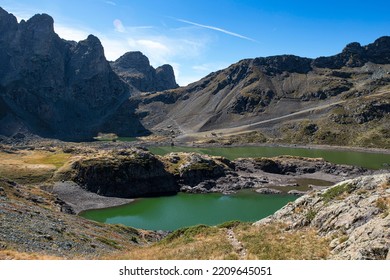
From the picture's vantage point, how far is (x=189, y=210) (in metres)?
104

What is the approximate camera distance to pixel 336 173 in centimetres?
15112

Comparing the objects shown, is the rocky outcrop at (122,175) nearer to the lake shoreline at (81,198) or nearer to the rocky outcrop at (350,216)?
the lake shoreline at (81,198)

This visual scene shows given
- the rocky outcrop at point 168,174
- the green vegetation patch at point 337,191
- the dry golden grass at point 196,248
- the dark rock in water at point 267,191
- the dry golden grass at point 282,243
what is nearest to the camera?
the dry golden grass at point 282,243

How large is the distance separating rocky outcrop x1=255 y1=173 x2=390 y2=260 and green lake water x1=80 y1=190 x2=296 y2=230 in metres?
57.9

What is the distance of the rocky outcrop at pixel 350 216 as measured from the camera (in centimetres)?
2048

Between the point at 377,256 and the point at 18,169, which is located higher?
the point at 377,256

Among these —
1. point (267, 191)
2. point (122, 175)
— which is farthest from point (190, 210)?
point (122, 175)

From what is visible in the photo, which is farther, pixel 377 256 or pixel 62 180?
pixel 62 180

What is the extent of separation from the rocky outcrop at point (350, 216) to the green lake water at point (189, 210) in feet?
190

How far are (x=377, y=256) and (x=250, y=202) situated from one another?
93609 millimetres

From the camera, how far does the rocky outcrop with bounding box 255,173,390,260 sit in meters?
20.5

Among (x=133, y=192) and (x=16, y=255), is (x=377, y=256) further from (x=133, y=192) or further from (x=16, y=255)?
(x=133, y=192)

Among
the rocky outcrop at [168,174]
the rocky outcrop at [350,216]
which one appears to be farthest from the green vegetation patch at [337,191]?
the rocky outcrop at [168,174]
